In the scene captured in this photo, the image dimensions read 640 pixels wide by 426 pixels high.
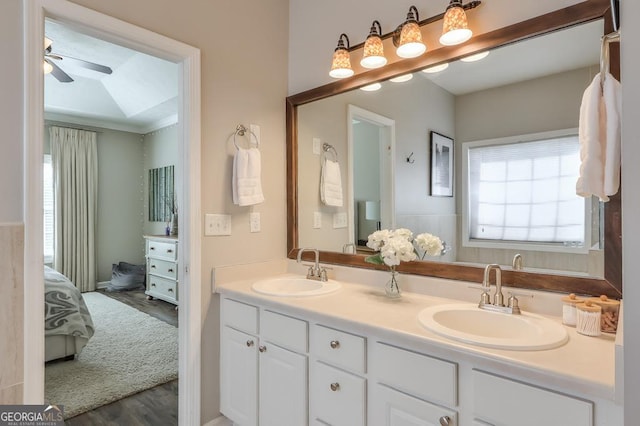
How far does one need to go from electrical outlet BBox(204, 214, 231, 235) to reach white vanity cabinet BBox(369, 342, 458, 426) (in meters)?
1.09

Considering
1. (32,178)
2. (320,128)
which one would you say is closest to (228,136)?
(320,128)

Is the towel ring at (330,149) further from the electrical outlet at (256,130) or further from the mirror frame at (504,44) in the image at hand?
the electrical outlet at (256,130)

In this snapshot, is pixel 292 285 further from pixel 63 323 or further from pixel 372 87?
pixel 63 323

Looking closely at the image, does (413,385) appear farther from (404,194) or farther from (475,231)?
(404,194)

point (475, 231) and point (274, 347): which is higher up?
point (475, 231)

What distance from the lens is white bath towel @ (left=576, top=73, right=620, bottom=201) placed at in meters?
1.01

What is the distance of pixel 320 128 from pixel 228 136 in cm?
60

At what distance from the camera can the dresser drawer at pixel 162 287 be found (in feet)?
14.3

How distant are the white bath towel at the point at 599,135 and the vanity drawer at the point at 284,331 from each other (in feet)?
3.81

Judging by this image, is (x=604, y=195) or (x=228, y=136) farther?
(x=228, y=136)

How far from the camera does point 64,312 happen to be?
2754mm

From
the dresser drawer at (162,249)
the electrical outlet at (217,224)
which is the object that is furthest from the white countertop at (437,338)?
the dresser drawer at (162,249)
